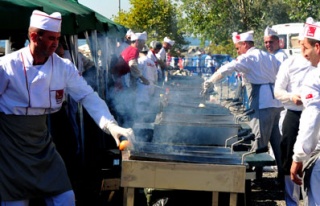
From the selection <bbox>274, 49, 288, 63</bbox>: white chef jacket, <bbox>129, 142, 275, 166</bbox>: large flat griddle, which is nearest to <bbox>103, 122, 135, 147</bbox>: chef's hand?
<bbox>129, 142, 275, 166</bbox>: large flat griddle

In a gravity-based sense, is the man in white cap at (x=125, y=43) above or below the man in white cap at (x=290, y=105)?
above

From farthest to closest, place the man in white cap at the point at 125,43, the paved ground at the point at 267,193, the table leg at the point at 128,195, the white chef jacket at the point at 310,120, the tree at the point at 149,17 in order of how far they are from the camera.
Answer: the tree at the point at 149,17 → the man in white cap at the point at 125,43 → the paved ground at the point at 267,193 → the table leg at the point at 128,195 → the white chef jacket at the point at 310,120

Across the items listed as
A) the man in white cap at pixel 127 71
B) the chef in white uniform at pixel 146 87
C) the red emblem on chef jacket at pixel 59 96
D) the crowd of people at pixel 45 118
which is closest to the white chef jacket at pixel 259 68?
the chef in white uniform at pixel 146 87

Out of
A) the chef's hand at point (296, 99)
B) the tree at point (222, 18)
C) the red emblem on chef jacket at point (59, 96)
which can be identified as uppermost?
the tree at point (222, 18)

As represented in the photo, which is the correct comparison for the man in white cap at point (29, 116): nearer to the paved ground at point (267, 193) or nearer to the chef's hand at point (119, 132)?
the chef's hand at point (119, 132)

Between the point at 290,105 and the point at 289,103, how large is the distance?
0.03 m

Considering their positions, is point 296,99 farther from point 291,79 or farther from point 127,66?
point 127,66

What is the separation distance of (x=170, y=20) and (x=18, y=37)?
25.8 meters

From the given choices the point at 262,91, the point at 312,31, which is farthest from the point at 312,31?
the point at 262,91

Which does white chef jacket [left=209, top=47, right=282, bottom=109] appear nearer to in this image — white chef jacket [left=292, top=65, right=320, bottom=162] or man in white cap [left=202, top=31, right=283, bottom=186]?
man in white cap [left=202, top=31, right=283, bottom=186]

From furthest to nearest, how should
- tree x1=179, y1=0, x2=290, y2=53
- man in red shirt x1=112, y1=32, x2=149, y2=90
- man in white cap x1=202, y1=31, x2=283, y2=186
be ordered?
tree x1=179, y1=0, x2=290, y2=53, man in red shirt x1=112, y1=32, x2=149, y2=90, man in white cap x1=202, y1=31, x2=283, y2=186

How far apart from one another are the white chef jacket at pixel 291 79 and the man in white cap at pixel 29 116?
86.6 inches

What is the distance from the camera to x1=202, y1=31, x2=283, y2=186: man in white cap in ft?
22.7

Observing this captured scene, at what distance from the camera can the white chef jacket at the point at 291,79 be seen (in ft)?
17.2
